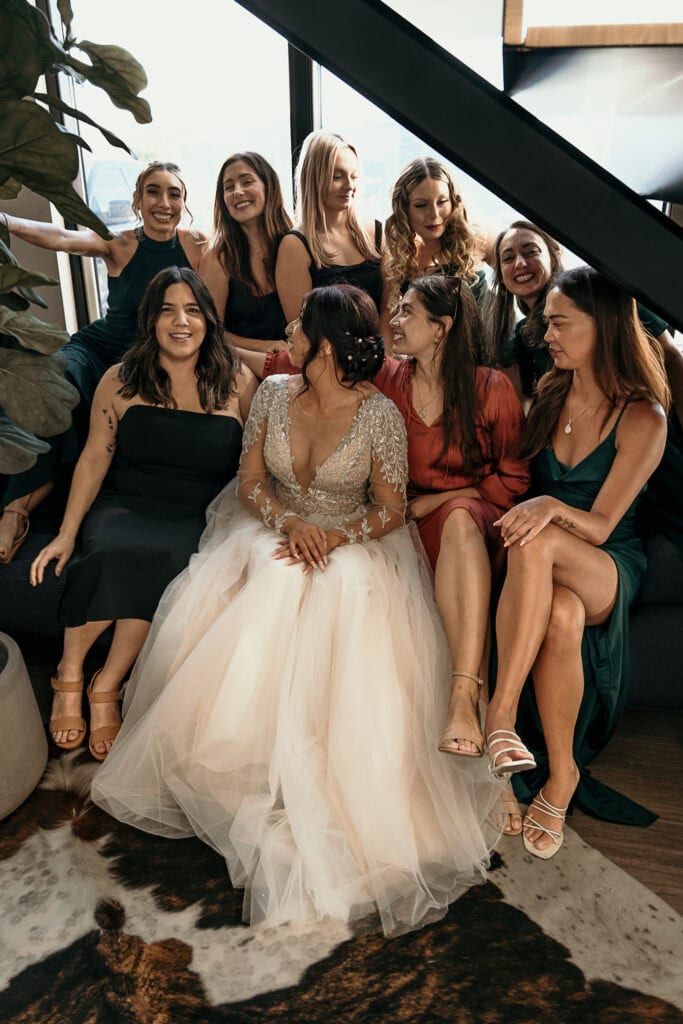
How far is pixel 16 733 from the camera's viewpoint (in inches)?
78.5

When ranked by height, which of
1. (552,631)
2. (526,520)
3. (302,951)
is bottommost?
(302,951)

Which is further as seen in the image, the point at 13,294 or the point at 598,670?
the point at 598,670

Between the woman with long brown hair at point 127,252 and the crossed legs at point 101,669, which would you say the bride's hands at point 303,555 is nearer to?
the crossed legs at point 101,669

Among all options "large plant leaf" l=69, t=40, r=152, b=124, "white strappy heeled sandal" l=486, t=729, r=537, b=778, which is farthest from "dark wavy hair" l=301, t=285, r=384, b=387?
"white strappy heeled sandal" l=486, t=729, r=537, b=778

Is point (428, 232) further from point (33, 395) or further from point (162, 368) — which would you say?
point (33, 395)

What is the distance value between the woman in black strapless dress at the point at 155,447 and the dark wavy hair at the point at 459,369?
0.65 meters

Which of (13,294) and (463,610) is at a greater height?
(13,294)

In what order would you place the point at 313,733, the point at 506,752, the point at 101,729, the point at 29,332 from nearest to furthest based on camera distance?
the point at 29,332, the point at 506,752, the point at 313,733, the point at 101,729

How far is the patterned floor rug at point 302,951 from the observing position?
157 cm

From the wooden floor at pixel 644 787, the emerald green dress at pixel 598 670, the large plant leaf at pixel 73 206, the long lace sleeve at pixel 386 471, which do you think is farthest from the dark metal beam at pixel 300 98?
the large plant leaf at pixel 73 206

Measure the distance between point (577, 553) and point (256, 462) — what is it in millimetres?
886

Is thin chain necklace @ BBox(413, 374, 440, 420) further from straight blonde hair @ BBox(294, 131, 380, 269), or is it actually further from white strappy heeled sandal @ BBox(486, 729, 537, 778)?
white strappy heeled sandal @ BBox(486, 729, 537, 778)

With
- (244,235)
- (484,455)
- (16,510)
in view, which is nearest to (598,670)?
(484,455)

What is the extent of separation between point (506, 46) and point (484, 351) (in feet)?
4.72
